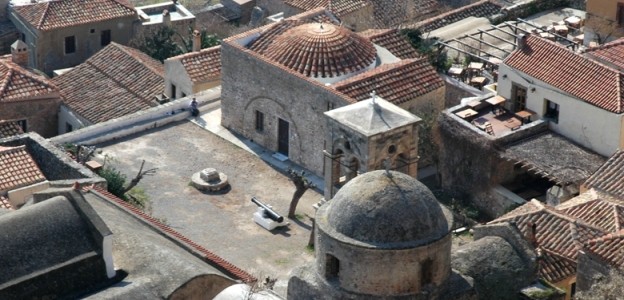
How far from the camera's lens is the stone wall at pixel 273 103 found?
53875 mm

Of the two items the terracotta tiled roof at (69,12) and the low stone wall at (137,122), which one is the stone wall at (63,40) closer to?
the terracotta tiled roof at (69,12)

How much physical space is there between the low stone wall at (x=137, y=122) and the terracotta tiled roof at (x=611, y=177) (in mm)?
15456

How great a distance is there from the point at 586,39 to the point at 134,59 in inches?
669

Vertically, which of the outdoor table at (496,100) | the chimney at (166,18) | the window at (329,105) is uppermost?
the window at (329,105)

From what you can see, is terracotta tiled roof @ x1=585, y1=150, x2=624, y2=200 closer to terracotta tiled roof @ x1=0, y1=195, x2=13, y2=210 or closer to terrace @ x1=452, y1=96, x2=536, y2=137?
terrace @ x1=452, y1=96, x2=536, y2=137

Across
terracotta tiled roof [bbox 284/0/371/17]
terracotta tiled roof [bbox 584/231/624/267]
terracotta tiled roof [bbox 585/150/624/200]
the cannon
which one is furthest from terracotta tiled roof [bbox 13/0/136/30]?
terracotta tiled roof [bbox 584/231/624/267]

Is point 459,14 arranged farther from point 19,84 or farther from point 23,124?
point 23,124

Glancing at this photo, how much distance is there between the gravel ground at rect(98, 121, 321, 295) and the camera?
163 ft

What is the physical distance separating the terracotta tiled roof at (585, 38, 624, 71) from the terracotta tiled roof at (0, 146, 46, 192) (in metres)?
18.3

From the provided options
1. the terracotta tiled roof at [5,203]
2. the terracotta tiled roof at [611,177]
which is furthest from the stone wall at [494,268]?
the terracotta tiled roof at [5,203]

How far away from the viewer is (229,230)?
51219 millimetres

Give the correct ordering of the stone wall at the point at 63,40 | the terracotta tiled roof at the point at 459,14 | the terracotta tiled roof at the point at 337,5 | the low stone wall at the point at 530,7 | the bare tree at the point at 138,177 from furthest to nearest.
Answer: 1. the stone wall at the point at 63,40
2. the terracotta tiled roof at the point at 337,5
3. the low stone wall at the point at 530,7
4. the terracotta tiled roof at the point at 459,14
5. the bare tree at the point at 138,177

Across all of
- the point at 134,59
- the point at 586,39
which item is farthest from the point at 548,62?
the point at 134,59

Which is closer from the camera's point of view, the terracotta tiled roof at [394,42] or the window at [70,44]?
the terracotta tiled roof at [394,42]
